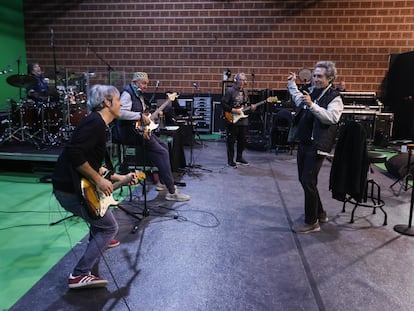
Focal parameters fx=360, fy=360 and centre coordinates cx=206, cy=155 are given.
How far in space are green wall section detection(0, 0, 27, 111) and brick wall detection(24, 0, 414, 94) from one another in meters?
0.28

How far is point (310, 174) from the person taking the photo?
3613 mm

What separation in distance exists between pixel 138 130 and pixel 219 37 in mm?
7062

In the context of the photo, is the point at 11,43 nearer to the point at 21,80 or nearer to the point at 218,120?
the point at 21,80

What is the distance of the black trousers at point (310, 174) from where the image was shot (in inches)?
141

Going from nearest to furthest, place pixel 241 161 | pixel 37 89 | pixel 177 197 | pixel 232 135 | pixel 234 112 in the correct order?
pixel 177 197 → pixel 234 112 → pixel 232 135 → pixel 241 161 → pixel 37 89

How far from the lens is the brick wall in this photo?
9938mm

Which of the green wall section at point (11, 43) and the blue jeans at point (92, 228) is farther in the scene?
the green wall section at point (11, 43)

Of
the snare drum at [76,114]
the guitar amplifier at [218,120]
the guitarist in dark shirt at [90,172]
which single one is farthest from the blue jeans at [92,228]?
the guitar amplifier at [218,120]

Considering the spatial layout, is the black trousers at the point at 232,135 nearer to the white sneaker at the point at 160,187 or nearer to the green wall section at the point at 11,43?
the white sneaker at the point at 160,187

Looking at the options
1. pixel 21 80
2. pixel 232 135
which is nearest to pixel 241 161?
pixel 232 135

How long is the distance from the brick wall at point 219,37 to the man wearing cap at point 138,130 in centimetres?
643

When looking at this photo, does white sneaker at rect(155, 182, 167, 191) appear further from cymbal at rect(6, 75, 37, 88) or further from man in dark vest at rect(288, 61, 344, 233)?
cymbal at rect(6, 75, 37, 88)

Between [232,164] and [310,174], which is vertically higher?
[310,174]

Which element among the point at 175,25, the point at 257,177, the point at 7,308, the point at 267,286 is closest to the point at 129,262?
the point at 7,308
